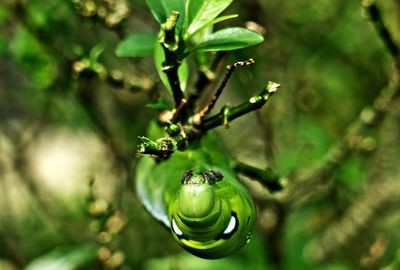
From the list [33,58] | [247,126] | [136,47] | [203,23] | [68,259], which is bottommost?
[247,126]

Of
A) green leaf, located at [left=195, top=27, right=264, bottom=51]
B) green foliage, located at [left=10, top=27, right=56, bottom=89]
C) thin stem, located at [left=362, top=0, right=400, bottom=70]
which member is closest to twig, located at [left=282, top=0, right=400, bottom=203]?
thin stem, located at [left=362, top=0, right=400, bottom=70]

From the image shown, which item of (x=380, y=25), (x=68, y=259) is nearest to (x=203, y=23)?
(x=380, y=25)

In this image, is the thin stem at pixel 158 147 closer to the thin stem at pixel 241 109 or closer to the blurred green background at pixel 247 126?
the thin stem at pixel 241 109

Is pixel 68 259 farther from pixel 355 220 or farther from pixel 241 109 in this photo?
pixel 241 109

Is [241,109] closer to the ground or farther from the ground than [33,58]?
farther from the ground

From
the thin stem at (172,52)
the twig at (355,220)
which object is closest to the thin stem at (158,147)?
the thin stem at (172,52)

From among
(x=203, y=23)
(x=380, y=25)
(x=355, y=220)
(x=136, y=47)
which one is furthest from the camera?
(x=355, y=220)
